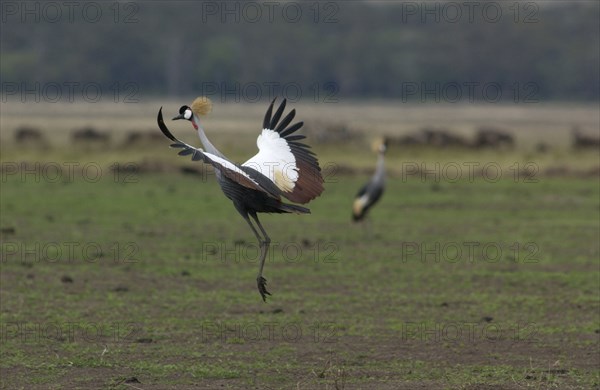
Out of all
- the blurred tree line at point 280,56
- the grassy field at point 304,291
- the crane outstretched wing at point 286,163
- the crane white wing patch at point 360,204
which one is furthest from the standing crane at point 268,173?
the blurred tree line at point 280,56

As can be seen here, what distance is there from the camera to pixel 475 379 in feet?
29.4

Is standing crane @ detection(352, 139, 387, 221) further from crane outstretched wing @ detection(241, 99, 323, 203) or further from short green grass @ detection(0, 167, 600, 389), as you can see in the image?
crane outstretched wing @ detection(241, 99, 323, 203)

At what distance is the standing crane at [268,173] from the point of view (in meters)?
8.17

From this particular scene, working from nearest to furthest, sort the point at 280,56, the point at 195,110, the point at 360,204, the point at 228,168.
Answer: the point at 228,168, the point at 195,110, the point at 360,204, the point at 280,56

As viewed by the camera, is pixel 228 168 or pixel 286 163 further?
pixel 286 163

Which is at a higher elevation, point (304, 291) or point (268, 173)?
point (268, 173)

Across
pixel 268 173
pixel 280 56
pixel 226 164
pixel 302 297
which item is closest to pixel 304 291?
pixel 302 297

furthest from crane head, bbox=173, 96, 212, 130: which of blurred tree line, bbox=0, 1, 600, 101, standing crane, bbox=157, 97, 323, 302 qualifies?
blurred tree line, bbox=0, 1, 600, 101

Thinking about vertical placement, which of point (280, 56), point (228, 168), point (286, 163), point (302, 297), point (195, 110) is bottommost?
point (302, 297)

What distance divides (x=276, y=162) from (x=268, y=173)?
217 mm

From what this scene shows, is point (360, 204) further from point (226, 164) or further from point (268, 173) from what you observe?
point (226, 164)

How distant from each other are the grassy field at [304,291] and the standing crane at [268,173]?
4.14ft

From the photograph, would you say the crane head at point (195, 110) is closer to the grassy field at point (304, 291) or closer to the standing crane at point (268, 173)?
the standing crane at point (268, 173)

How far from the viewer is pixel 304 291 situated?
42.9 feet
